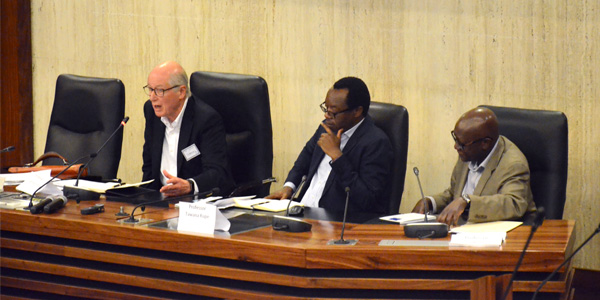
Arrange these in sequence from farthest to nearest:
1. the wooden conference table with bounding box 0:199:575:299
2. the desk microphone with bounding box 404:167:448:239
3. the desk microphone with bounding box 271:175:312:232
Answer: the desk microphone with bounding box 271:175:312:232, the desk microphone with bounding box 404:167:448:239, the wooden conference table with bounding box 0:199:575:299

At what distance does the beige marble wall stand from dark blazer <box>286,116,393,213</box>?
980 mm

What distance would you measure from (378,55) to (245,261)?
2.21 meters

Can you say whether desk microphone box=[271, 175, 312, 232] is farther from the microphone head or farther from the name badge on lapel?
the name badge on lapel

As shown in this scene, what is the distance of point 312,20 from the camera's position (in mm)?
4855

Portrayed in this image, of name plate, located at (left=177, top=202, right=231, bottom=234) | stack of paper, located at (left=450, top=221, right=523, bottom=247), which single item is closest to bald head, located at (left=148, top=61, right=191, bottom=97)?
name plate, located at (left=177, top=202, right=231, bottom=234)

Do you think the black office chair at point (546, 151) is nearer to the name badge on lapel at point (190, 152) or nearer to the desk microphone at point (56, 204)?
the name badge on lapel at point (190, 152)

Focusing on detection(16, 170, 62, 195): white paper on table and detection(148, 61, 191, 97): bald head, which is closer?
detection(16, 170, 62, 195): white paper on table

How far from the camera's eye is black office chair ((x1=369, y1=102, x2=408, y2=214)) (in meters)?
3.80

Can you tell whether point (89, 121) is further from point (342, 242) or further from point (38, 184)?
point (342, 242)

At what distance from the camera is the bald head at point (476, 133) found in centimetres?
333

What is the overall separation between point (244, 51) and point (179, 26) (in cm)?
47

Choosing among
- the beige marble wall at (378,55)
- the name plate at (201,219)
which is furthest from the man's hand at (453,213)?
the beige marble wall at (378,55)

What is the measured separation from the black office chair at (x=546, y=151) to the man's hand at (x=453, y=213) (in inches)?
22.0

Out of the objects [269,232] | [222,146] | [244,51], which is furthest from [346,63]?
[269,232]
